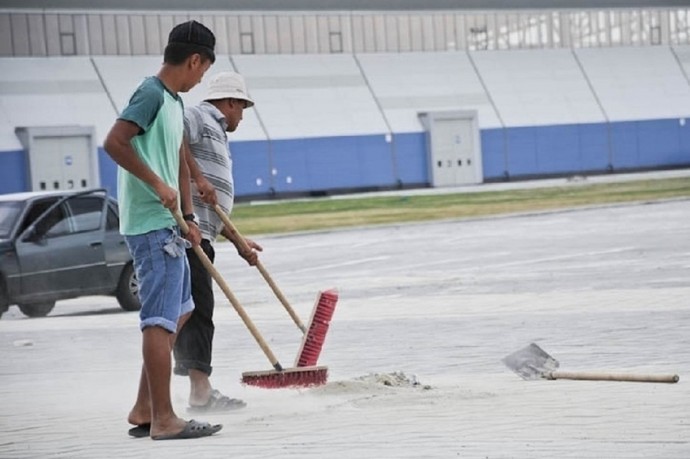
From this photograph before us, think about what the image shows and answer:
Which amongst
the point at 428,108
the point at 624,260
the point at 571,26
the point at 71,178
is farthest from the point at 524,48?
the point at 624,260

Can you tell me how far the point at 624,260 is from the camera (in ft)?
67.5

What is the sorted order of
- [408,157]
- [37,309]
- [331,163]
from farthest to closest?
1. [408,157]
2. [331,163]
3. [37,309]

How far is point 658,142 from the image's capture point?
7200 centimetres

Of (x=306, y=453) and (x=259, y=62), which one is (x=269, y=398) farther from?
(x=259, y=62)

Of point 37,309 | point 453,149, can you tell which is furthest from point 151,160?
point 453,149

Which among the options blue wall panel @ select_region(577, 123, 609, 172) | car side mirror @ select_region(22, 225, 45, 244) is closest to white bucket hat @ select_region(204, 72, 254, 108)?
car side mirror @ select_region(22, 225, 45, 244)

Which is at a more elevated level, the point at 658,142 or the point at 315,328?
the point at 315,328

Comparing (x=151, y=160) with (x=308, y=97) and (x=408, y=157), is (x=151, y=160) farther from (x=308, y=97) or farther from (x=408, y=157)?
(x=408, y=157)

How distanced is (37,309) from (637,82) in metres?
56.9

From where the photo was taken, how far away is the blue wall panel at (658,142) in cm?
7138

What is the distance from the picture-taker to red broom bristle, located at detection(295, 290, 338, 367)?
9180 millimetres

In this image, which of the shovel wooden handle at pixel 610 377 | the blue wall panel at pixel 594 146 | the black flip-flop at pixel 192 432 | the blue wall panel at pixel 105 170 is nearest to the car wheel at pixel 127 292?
the shovel wooden handle at pixel 610 377

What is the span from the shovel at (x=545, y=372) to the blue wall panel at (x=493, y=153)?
59293mm

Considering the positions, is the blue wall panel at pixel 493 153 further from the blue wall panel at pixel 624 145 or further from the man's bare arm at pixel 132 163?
the man's bare arm at pixel 132 163
